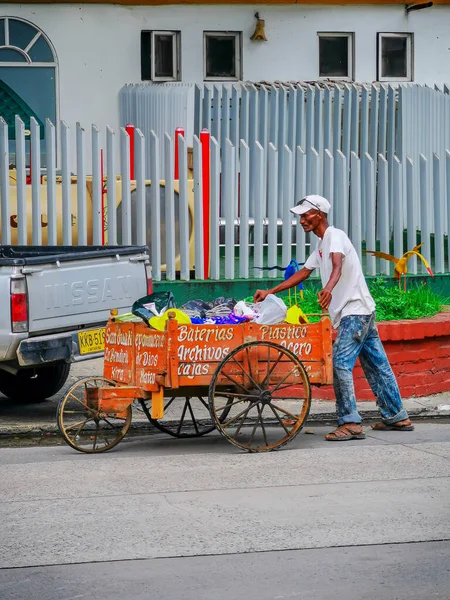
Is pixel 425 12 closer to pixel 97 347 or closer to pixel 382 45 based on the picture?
pixel 382 45

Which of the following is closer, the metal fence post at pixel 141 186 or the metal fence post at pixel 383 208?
the metal fence post at pixel 141 186

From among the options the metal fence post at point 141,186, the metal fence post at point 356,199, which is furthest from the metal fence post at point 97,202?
the metal fence post at point 356,199

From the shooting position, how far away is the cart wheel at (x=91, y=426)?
8.41m

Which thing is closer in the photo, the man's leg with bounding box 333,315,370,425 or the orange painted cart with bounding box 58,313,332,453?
the orange painted cart with bounding box 58,313,332,453

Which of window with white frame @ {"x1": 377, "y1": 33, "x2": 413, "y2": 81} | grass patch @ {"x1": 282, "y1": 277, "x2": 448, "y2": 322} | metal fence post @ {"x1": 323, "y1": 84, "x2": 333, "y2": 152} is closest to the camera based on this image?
grass patch @ {"x1": 282, "y1": 277, "x2": 448, "y2": 322}

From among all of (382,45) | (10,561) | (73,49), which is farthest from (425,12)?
(10,561)

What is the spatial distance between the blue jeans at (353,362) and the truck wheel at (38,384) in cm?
280

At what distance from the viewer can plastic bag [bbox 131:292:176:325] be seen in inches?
339

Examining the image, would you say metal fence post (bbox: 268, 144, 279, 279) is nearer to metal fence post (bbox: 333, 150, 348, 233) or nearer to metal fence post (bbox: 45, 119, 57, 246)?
metal fence post (bbox: 333, 150, 348, 233)

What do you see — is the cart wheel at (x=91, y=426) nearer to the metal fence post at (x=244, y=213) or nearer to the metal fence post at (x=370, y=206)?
the metal fence post at (x=244, y=213)

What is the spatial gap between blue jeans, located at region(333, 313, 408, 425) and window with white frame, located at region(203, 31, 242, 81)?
10.5 meters

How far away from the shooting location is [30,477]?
25.2 feet

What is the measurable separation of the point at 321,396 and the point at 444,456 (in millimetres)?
2404

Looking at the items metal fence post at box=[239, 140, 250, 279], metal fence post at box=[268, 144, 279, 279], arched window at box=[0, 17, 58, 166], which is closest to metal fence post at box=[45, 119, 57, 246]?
metal fence post at box=[239, 140, 250, 279]
